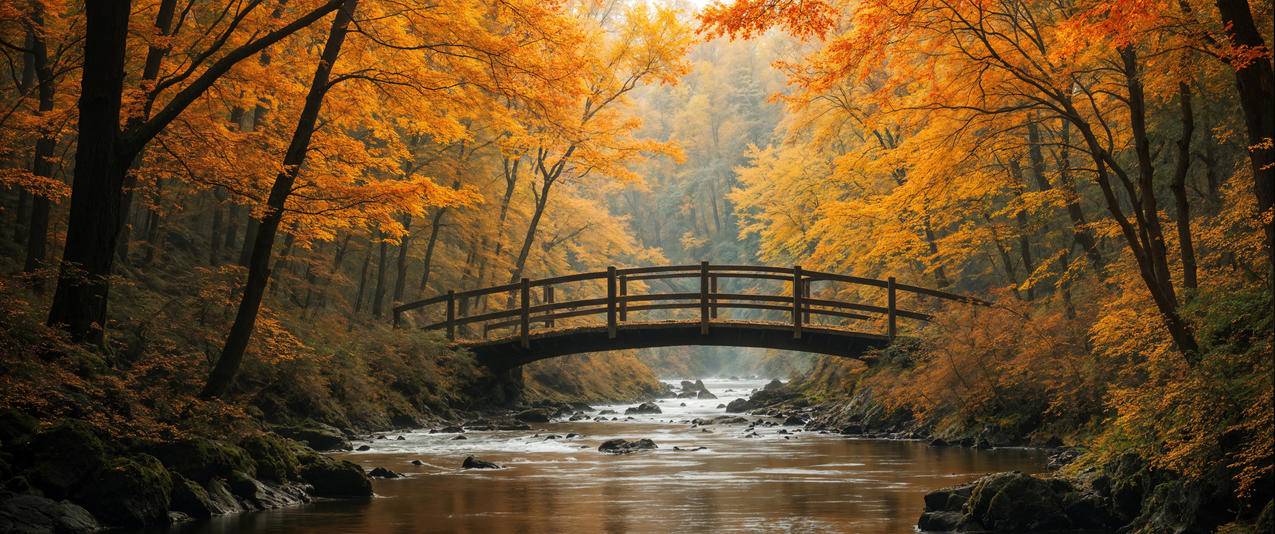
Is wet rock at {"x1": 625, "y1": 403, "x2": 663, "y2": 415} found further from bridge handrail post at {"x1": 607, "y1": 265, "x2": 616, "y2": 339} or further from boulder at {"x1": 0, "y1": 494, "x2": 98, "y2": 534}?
boulder at {"x1": 0, "y1": 494, "x2": 98, "y2": 534}

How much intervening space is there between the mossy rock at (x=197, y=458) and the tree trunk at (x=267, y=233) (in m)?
1.47

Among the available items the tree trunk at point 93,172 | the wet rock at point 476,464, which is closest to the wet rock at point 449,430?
the wet rock at point 476,464

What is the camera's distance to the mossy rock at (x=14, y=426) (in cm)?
667

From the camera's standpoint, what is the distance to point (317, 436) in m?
12.8

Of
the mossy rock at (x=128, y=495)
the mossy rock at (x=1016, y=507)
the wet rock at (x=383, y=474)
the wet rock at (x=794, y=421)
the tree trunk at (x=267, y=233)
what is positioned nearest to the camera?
the mossy rock at (x=128, y=495)

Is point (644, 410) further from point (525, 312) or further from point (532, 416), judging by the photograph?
point (525, 312)

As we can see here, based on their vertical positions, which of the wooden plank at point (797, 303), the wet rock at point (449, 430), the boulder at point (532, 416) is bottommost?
the wet rock at point (449, 430)

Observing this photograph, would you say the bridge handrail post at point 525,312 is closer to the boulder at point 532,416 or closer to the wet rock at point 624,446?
the boulder at point 532,416

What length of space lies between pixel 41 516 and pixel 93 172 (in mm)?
3215

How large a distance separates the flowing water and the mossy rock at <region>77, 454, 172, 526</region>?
32 centimetres

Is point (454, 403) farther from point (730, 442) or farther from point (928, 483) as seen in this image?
point (928, 483)

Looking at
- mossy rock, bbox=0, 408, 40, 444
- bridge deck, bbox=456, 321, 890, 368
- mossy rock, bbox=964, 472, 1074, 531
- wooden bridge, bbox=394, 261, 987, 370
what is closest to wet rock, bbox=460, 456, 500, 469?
mossy rock, bbox=0, 408, 40, 444

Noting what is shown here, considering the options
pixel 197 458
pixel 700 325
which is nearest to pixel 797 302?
pixel 700 325

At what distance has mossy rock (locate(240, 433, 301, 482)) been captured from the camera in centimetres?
878
